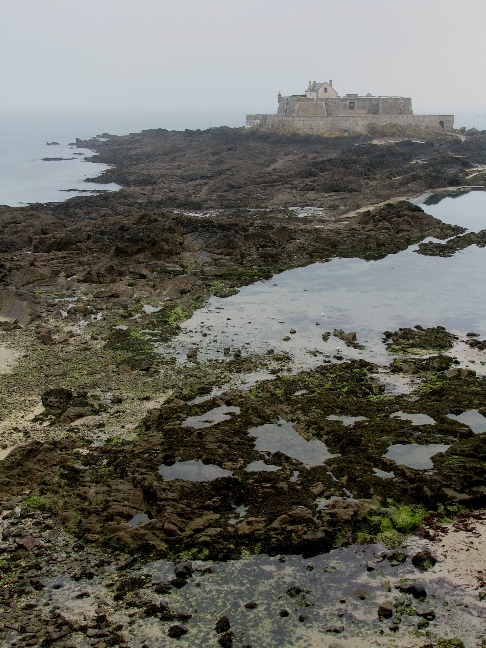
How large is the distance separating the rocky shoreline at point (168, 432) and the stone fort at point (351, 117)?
4655cm

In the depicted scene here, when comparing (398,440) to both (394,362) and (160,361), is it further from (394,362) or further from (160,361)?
(160,361)

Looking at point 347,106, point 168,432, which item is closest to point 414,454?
point 168,432

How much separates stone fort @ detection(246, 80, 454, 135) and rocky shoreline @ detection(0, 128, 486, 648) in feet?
153

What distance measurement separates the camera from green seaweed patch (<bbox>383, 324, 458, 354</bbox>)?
1795cm

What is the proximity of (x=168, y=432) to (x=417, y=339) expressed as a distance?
823 cm

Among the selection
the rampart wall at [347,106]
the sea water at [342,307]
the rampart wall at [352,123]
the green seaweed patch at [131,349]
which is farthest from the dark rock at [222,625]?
the rampart wall at [347,106]

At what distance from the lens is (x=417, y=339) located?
18469 mm

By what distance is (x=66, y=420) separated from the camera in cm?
1374

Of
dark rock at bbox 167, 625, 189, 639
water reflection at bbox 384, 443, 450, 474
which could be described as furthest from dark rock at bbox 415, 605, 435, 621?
water reflection at bbox 384, 443, 450, 474

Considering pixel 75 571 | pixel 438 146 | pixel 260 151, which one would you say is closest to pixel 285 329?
pixel 75 571

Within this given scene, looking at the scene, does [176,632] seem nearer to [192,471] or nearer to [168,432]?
[192,471]

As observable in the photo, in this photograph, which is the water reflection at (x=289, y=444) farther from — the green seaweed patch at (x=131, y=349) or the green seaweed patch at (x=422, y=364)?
the green seaweed patch at (x=131, y=349)

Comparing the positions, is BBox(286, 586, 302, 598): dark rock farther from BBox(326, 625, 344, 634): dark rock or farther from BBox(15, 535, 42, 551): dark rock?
BBox(15, 535, 42, 551): dark rock

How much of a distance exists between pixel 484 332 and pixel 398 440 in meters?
7.80
